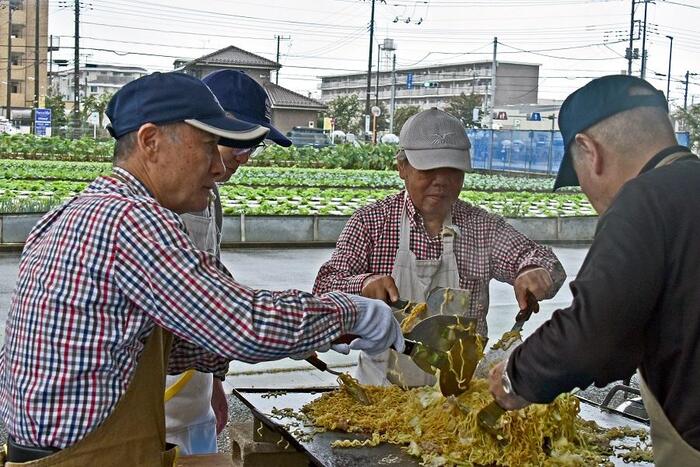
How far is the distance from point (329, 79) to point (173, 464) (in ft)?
41.5

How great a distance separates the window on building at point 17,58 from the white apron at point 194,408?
7.44 m

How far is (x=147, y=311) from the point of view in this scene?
1768 mm

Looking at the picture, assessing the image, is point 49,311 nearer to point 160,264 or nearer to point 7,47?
point 160,264

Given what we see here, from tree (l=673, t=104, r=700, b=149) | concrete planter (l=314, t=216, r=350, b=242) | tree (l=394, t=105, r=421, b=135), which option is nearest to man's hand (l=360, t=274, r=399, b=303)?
tree (l=673, t=104, r=700, b=149)

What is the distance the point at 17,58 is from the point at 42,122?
288 cm

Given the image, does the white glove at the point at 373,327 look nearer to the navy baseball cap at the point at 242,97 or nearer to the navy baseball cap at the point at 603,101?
the navy baseball cap at the point at 603,101

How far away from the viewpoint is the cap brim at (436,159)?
10.6 feet

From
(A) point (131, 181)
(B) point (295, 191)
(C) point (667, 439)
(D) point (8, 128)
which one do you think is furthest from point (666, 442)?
(D) point (8, 128)

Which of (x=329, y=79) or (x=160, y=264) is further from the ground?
(x=329, y=79)

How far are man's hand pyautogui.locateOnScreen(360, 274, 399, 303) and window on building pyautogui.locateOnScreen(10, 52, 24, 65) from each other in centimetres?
772

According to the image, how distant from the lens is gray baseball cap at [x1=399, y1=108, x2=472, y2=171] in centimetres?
324

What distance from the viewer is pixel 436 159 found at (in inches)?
127

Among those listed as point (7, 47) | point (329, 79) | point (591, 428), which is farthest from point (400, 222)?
point (329, 79)

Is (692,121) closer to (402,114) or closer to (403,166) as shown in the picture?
(402,114)
